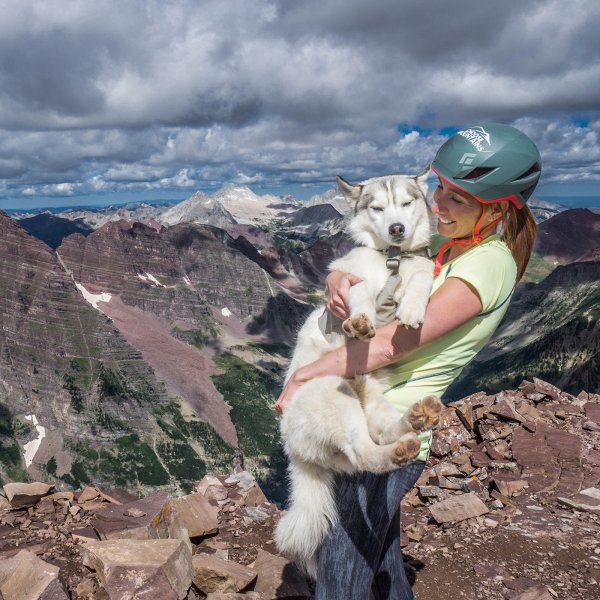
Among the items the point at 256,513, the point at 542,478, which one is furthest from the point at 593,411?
the point at 256,513

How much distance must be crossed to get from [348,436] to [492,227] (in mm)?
2389

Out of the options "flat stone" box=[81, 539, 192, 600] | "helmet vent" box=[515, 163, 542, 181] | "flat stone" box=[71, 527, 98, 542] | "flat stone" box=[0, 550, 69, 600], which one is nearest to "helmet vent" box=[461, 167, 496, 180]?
"helmet vent" box=[515, 163, 542, 181]

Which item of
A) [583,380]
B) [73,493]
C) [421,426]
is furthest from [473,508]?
[583,380]

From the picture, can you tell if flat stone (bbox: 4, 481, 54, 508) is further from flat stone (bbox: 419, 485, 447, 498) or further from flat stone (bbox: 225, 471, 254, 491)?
flat stone (bbox: 419, 485, 447, 498)

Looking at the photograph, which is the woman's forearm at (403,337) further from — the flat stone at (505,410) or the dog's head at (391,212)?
the flat stone at (505,410)

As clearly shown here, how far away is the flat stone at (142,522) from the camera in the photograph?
922cm

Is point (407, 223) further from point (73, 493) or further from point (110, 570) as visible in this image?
point (73, 493)

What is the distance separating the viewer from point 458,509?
11297 mm

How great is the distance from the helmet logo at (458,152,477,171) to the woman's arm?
3.34ft

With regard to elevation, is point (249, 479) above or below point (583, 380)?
above

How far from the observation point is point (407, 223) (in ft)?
19.1

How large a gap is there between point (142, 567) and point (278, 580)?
7.31 feet

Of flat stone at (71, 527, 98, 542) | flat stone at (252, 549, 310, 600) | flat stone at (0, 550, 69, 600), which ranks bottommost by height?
flat stone at (71, 527, 98, 542)

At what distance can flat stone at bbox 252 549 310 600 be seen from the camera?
26.1ft
